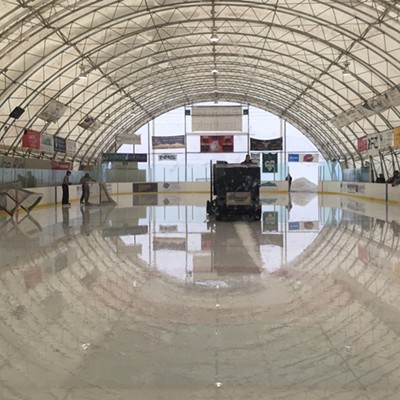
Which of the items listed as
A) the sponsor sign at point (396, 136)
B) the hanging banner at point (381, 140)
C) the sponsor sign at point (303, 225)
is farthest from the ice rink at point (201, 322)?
the hanging banner at point (381, 140)

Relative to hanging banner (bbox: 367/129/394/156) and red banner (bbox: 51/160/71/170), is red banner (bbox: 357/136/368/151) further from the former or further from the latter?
red banner (bbox: 51/160/71/170)

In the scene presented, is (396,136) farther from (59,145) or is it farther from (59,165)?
(59,165)

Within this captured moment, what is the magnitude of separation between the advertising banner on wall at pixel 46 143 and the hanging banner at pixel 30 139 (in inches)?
28.4

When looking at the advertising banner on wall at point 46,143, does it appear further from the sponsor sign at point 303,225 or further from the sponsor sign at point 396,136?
the sponsor sign at point 303,225

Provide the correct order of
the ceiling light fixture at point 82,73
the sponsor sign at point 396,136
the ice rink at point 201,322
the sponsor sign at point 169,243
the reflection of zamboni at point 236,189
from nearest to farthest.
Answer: the ice rink at point 201,322
the sponsor sign at point 169,243
the reflection of zamboni at point 236,189
the sponsor sign at point 396,136
the ceiling light fixture at point 82,73

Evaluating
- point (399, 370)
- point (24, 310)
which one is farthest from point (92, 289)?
point (399, 370)

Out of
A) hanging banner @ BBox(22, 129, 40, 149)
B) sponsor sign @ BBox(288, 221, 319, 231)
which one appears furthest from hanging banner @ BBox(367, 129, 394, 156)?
hanging banner @ BBox(22, 129, 40, 149)

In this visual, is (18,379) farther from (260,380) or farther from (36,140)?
(36,140)

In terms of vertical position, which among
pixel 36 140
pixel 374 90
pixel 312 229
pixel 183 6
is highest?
pixel 183 6

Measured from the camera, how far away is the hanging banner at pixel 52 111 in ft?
120

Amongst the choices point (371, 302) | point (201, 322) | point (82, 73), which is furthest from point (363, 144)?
point (201, 322)

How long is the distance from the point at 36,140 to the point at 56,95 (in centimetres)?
508

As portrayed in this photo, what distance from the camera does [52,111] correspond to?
121ft

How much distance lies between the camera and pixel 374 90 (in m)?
37.6
